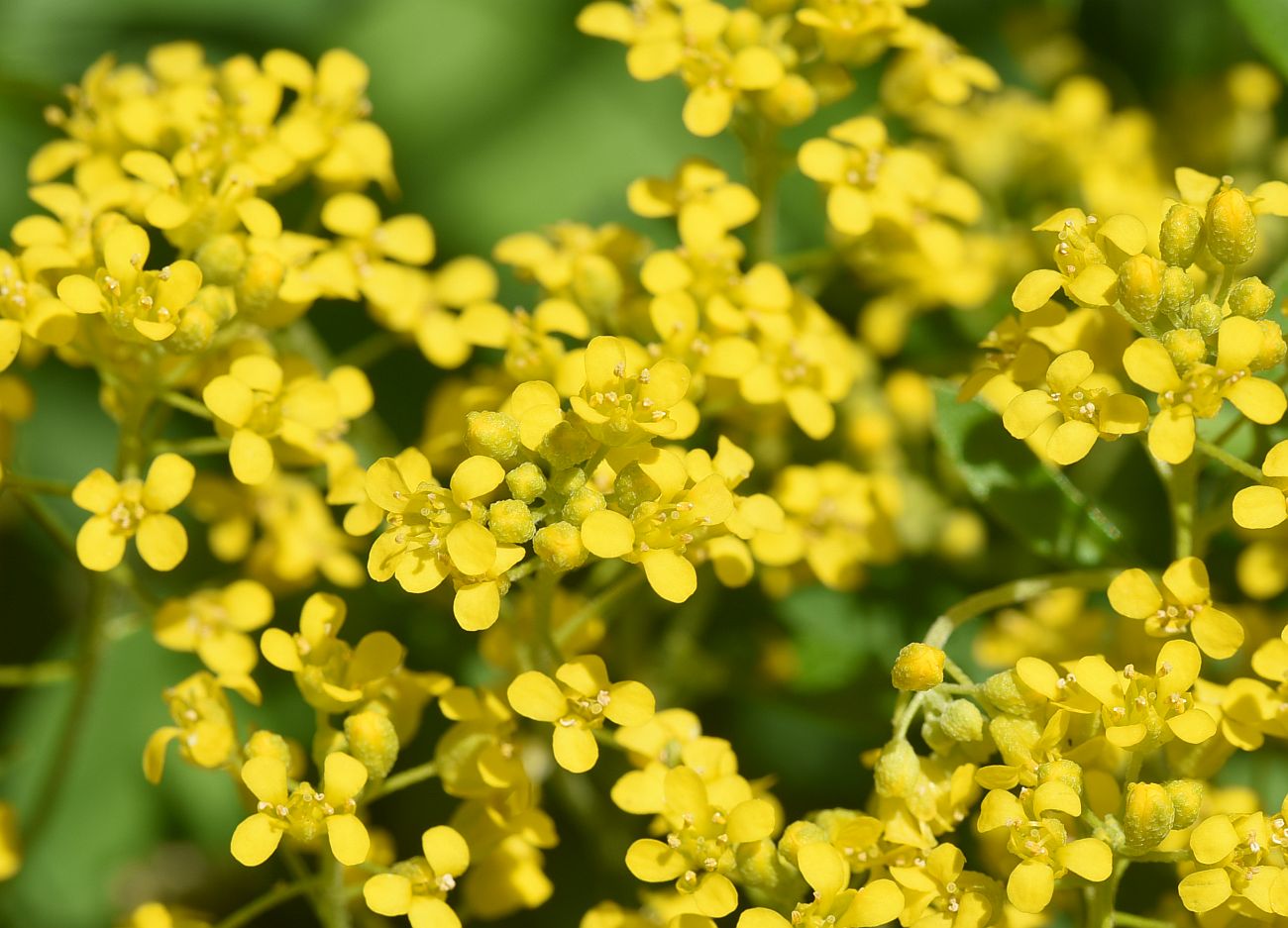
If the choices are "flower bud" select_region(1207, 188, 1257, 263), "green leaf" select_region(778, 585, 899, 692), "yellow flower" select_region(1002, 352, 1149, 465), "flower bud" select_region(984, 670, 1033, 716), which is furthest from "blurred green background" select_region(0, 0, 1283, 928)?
"flower bud" select_region(1207, 188, 1257, 263)

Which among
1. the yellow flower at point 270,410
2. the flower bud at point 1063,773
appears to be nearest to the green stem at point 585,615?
the yellow flower at point 270,410

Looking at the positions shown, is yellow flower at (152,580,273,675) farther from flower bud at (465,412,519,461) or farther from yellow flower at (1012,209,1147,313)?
yellow flower at (1012,209,1147,313)

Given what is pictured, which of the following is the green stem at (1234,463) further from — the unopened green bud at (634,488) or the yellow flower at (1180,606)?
the unopened green bud at (634,488)

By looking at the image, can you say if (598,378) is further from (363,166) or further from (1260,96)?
(1260,96)

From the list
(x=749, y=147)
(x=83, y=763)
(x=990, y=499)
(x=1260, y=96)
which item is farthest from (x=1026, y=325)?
(x=83, y=763)

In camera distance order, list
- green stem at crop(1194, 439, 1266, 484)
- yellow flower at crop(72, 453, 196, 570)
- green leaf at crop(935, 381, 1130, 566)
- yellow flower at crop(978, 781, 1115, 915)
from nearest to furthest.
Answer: yellow flower at crop(978, 781, 1115, 915) → green stem at crop(1194, 439, 1266, 484) → yellow flower at crop(72, 453, 196, 570) → green leaf at crop(935, 381, 1130, 566)

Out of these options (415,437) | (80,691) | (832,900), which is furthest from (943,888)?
(415,437)
